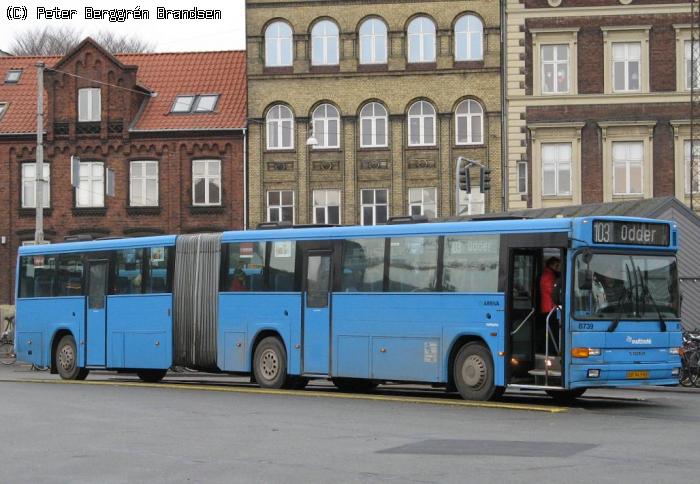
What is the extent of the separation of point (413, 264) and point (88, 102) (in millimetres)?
34143

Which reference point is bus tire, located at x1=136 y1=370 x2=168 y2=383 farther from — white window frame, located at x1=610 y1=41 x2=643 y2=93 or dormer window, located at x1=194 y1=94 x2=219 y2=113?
dormer window, located at x1=194 y1=94 x2=219 y2=113

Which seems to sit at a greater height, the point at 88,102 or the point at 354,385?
the point at 88,102

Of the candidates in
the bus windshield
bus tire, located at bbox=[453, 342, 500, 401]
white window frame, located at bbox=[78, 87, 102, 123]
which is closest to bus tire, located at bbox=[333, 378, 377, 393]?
bus tire, located at bbox=[453, 342, 500, 401]

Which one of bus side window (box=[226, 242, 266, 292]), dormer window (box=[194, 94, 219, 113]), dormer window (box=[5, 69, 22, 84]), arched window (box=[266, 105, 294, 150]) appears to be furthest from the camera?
dormer window (box=[5, 69, 22, 84])

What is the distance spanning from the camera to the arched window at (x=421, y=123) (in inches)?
1987

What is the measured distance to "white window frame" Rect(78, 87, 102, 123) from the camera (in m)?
53.4

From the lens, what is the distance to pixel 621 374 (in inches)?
760

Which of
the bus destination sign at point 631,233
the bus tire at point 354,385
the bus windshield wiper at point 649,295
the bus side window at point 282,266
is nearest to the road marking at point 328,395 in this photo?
the bus tire at point 354,385

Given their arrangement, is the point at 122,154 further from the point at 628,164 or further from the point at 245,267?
the point at 245,267

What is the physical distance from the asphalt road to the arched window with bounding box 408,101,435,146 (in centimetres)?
2875

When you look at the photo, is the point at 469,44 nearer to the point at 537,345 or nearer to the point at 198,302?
the point at 198,302

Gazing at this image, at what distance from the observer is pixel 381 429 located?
15.8m

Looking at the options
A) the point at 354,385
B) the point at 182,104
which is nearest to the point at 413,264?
the point at 354,385

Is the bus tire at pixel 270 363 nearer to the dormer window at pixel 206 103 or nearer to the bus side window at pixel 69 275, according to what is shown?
the bus side window at pixel 69 275
